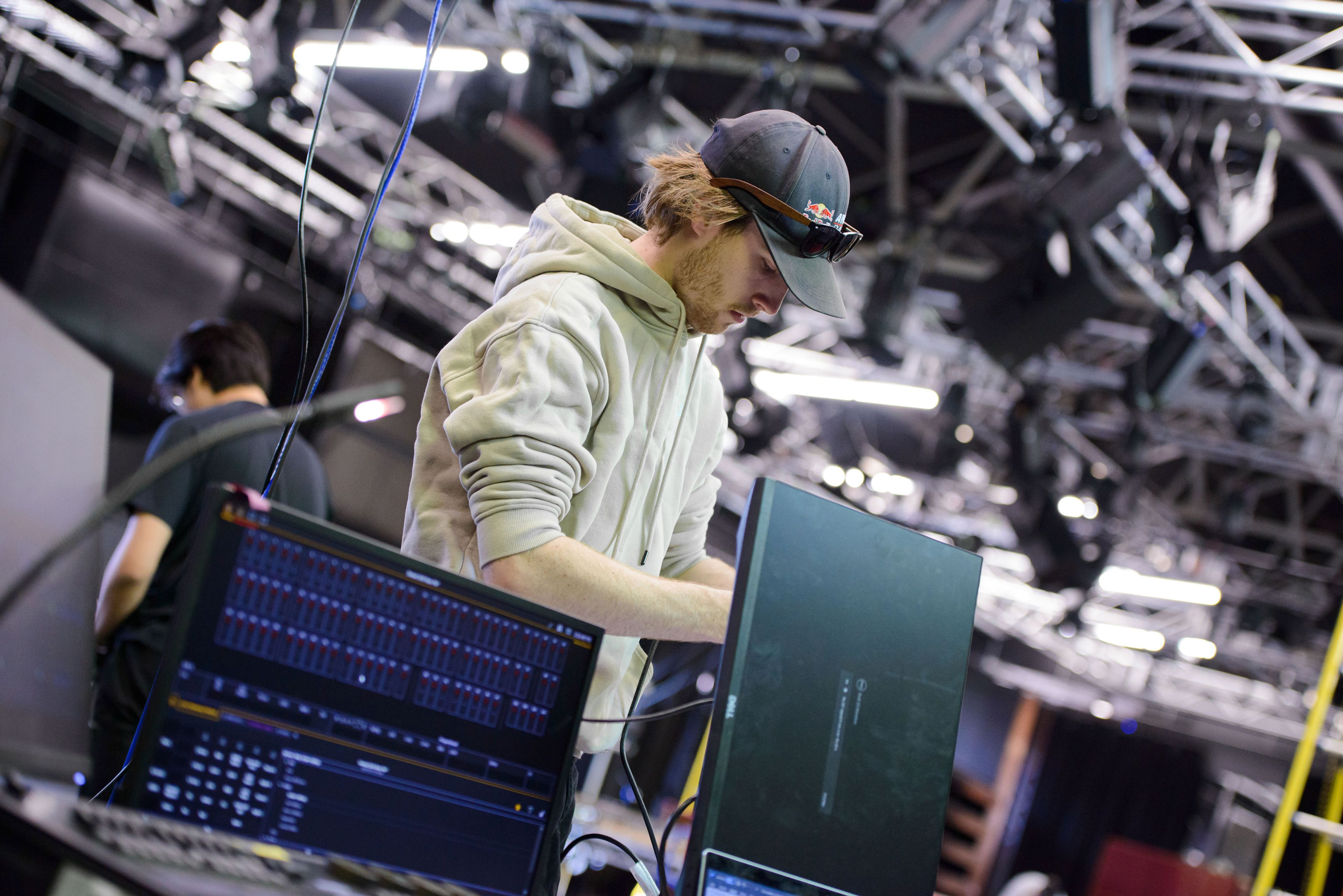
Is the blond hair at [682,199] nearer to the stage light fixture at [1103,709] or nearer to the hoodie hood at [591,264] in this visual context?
the hoodie hood at [591,264]

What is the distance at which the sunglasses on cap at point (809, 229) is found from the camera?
143cm

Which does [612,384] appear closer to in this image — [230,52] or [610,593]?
[610,593]

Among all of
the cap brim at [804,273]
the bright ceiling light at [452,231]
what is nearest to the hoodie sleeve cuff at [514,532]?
the cap brim at [804,273]

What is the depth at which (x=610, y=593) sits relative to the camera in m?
1.27

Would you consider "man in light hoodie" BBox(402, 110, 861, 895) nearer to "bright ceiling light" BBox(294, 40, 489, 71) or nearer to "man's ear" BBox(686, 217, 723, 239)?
"man's ear" BBox(686, 217, 723, 239)

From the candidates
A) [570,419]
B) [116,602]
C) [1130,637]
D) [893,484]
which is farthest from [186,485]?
[1130,637]

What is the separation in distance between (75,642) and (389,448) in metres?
7.68

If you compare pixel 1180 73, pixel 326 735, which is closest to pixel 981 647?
pixel 1180 73

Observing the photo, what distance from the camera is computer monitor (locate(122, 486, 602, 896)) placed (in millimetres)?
998

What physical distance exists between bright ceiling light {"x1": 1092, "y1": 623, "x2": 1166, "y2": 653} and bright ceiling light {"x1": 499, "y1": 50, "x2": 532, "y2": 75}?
10.1m

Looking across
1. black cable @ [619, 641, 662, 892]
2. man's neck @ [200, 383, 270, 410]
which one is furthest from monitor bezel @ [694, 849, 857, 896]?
man's neck @ [200, 383, 270, 410]

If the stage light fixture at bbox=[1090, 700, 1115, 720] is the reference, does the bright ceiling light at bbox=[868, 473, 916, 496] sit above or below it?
above

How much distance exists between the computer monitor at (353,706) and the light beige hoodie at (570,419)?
14 cm

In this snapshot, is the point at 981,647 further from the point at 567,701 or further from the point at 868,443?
the point at 567,701
